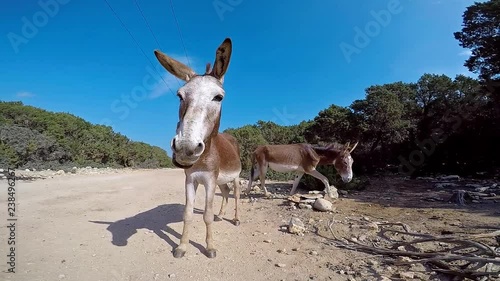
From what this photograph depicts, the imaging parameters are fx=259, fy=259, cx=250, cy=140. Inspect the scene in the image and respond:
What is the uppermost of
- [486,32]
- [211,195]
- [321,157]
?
[486,32]

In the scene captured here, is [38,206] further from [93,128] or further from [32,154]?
[93,128]

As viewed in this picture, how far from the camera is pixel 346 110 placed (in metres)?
21.2

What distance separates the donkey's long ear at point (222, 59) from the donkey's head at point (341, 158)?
7063 millimetres

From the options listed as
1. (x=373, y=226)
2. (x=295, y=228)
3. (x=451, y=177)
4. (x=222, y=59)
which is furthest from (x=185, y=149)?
(x=451, y=177)

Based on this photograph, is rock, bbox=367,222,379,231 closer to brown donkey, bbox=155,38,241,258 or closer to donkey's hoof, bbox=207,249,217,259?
brown donkey, bbox=155,38,241,258

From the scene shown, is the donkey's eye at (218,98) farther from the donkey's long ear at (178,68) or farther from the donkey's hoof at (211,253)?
the donkey's hoof at (211,253)

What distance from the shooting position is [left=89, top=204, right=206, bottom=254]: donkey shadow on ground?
4.27 m

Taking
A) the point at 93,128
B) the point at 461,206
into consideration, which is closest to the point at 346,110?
the point at 461,206

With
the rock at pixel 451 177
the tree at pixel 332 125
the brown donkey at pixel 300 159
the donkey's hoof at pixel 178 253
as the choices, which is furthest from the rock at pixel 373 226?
the tree at pixel 332 125

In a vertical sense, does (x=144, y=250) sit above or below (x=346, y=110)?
below

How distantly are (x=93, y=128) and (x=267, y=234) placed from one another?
29.0m

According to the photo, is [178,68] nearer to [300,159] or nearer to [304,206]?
[304,206]

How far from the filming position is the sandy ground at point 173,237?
3.34m

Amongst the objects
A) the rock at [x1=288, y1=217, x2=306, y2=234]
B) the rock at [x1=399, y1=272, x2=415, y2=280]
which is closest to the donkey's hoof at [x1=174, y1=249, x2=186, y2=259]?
the rock at [x1=288, y1=217, x2=306, y2=234]
